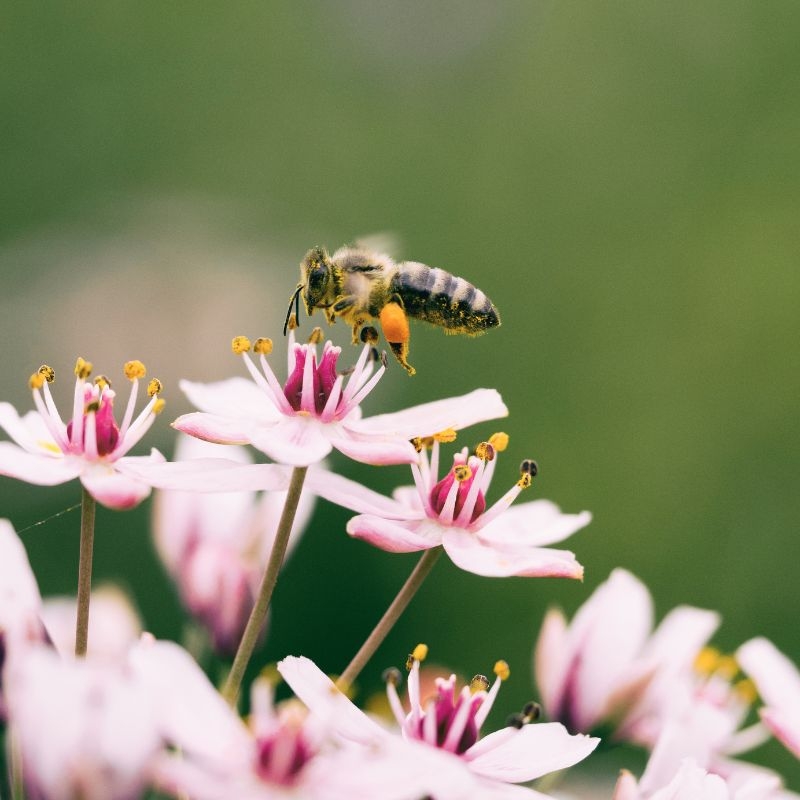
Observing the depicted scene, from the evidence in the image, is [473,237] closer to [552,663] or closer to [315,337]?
[552,663]

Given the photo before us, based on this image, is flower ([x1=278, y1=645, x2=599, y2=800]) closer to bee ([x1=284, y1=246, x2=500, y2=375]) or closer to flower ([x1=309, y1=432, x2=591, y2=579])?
flower ([x1=309, y1=432, x2=591, y2=579])

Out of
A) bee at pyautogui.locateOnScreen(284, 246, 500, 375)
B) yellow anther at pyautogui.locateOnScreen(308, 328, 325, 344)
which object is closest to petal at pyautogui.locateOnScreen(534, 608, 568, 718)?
bee at pyautogui.locateOnScreen(284, 246, 500, 375)

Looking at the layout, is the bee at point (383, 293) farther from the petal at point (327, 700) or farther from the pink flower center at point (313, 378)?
the petal at point (327, 700)

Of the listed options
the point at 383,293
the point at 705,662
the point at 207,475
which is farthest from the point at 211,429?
the point at 705,662

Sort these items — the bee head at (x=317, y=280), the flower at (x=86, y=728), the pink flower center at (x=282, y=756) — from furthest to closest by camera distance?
the bee head at (x=317, y=280) → the pink flower center at (x=282, y=756) → the flower at (x=86, y=728)

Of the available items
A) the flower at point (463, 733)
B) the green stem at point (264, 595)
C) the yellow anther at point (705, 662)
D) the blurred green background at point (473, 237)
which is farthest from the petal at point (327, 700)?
the blurred green background at point (473, 237)

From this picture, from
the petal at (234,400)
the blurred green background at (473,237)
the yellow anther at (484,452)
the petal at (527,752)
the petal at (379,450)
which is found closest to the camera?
the petal at (527,752)

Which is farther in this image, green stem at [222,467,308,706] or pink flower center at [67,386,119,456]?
pink flower center at [67,386,119,456]

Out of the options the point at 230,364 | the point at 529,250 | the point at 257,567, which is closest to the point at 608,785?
the point at 257,567
